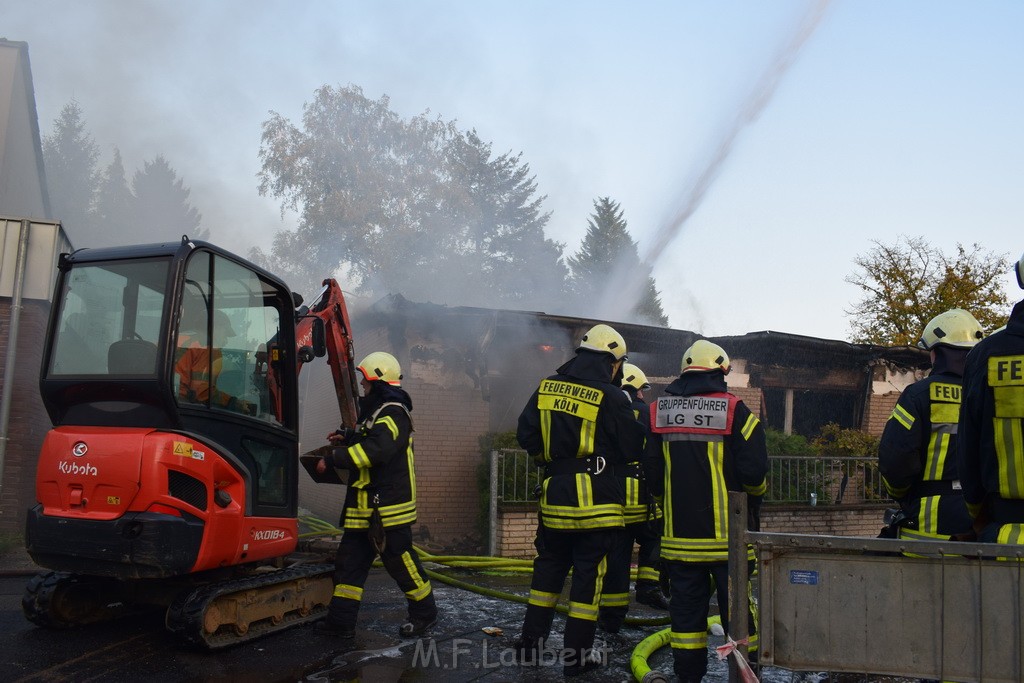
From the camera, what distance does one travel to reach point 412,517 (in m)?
6.05

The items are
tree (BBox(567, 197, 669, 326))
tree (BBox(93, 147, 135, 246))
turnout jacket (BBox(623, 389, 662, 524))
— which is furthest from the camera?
tree (BBox(93, 147, 135, 246))

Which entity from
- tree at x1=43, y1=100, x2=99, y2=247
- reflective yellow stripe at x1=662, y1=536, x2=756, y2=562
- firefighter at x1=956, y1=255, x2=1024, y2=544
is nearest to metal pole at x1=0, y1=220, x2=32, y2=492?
reflective yellow stripe at x1=662, y1=536, x2=756, y2=562

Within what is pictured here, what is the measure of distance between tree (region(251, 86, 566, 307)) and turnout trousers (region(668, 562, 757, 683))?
21428 mm

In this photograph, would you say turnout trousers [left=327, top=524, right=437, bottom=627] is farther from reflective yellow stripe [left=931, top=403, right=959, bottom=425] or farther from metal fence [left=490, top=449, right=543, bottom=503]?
metal fence [left=490, top=449, right=543, bottom=503]

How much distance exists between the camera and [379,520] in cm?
584

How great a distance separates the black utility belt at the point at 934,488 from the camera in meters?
A: 4.20

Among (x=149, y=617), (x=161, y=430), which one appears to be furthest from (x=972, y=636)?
(x=149, y=617)

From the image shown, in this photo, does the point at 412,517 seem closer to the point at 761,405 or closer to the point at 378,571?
the point at 378,571

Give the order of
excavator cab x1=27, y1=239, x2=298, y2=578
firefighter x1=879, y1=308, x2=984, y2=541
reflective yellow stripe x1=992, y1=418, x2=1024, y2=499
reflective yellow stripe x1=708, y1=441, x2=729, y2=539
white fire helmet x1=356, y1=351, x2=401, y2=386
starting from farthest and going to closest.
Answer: white fire helmet x1=356, y1=351, x2=401, y2=386 < excavator cab x1=27, y1=239, x2=298, y2=578 < reflective yellow stripe x1=708, y1=441, x2=729, y2=539 < firefighter x1=879, y1=308, x2=984, y2=541 < reflective yellow stripe x1=992, y1=418, x2=1024, y2=499

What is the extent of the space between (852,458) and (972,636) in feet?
32.7

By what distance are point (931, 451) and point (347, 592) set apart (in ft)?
13.0

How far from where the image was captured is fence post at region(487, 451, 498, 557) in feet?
33.2

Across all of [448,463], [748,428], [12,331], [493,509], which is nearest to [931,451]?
[748,428]

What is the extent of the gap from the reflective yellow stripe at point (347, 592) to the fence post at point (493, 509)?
14.5 ft
